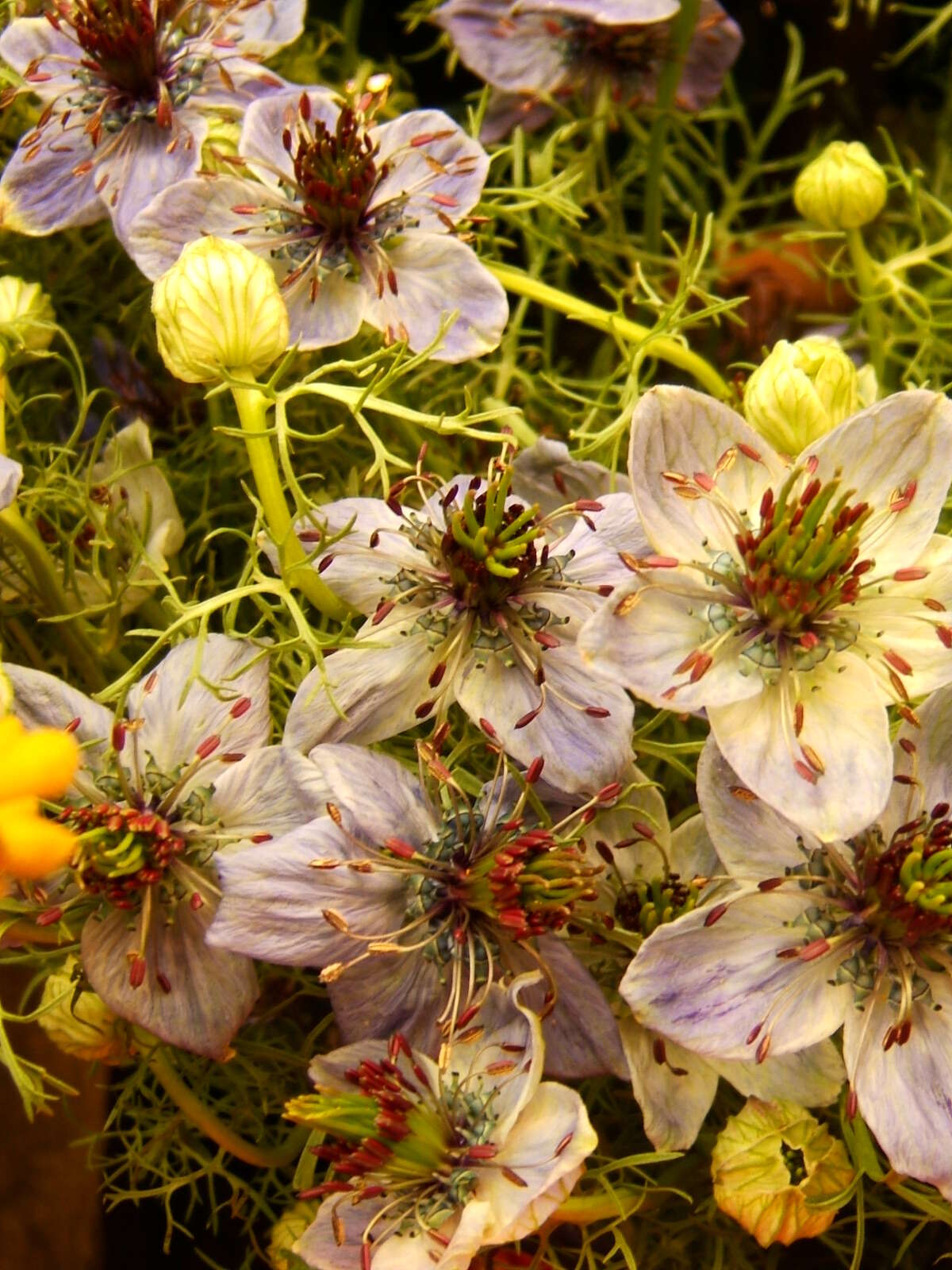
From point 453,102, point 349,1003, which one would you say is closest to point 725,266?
point 453,102

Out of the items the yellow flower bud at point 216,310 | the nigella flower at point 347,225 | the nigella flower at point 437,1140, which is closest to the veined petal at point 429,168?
the nigella flower at point 347,225

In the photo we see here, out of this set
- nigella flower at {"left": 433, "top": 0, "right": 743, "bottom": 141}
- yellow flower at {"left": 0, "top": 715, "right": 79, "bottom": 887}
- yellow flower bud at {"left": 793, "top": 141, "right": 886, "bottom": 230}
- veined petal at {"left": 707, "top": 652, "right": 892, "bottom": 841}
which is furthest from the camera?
nigella flower at {"left": 433, "top": 0, "right": 743, "bottom": 141}

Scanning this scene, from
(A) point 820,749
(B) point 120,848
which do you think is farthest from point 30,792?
(A) point 820,749

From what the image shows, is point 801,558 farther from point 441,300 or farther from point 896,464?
point 441,300

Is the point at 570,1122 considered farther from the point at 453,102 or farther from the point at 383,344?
the point at 453,102

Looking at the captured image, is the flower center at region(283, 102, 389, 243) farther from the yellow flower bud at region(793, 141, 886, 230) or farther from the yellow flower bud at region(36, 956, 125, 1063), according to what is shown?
the yellow flower bud at region(36, 956, 125, 1063)

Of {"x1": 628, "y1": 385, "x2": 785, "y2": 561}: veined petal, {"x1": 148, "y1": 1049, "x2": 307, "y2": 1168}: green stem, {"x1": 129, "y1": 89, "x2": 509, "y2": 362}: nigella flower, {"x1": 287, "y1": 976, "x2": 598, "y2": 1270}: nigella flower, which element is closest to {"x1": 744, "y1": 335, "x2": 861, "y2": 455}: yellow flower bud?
{"x1": 628, "y1": 385, "x2": 785, "y2": 561}: veined petal

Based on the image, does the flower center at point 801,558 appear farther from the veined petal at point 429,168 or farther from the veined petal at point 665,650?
the veined petal at point 429,168
